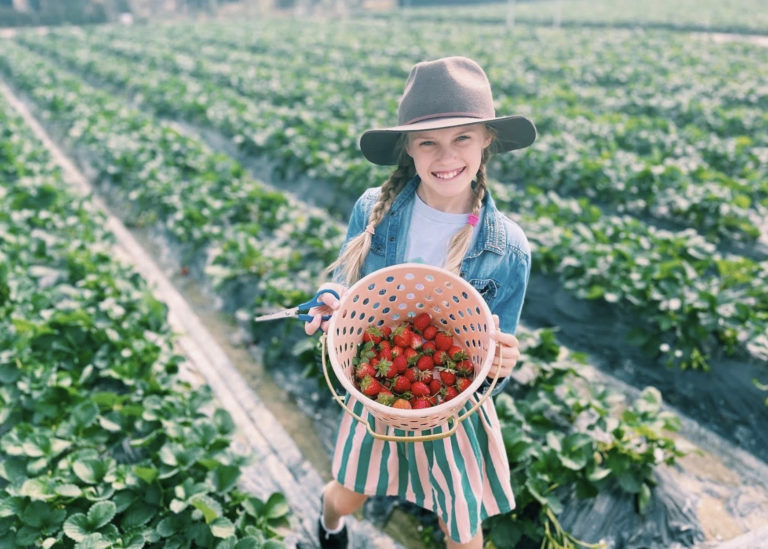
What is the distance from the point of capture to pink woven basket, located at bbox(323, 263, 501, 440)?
4.45 feet

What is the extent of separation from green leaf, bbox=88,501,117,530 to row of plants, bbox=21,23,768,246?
3.98 m

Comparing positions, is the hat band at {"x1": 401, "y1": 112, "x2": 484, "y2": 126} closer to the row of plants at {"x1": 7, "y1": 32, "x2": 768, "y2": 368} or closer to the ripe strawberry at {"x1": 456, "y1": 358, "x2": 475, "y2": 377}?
the ripe strawberry at {"x1": 456, "y1": 358, "x2": 475, "y2": 377}

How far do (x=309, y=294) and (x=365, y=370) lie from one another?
2.26m

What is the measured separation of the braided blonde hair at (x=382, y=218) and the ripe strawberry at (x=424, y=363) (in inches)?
11.5

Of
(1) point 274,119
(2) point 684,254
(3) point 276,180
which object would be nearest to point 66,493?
(2) point 684,254

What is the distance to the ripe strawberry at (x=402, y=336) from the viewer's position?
5.34 ft

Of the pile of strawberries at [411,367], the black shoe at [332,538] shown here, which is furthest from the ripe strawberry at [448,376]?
the black shoe at [332,538]

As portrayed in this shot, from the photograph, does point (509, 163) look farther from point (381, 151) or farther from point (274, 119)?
point (381, 151)

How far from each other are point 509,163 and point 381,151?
4.95 meters

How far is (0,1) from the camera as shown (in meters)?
33.7

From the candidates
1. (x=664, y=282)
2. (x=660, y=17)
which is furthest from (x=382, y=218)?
(x=660, y=17)

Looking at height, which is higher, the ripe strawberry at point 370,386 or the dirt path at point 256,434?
the ripe strawberry at point 370,386

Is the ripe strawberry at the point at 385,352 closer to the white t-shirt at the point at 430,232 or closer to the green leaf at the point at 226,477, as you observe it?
the white t-shirt at the point at 430,232

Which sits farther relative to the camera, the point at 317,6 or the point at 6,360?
the point at 317,6
